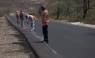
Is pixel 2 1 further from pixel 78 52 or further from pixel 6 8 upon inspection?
pixel 78 52

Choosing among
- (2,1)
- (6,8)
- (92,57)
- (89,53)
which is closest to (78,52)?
(89,53)

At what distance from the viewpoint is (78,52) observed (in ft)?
39.3

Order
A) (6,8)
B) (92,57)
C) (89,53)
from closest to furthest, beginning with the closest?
(92,57), (89,53), (6,8)

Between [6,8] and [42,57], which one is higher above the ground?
[42,57]

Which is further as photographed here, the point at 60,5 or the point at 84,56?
the point at 60,5

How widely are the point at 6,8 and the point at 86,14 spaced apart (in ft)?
325

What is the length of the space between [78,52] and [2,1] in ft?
486

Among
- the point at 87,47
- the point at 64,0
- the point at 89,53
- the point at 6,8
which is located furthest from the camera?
the point at 6,8

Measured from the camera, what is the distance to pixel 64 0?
67625 mm

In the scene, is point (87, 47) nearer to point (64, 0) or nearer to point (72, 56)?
point (72, 56)

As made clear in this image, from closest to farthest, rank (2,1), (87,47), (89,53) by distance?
1. (89,53)
2. (87,47)
3. (2,1)

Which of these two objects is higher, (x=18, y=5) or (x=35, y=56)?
(x=35, y=56)

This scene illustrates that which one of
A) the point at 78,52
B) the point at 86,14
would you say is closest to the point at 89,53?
the point at 78,52

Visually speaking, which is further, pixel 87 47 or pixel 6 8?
pixel 6 8
